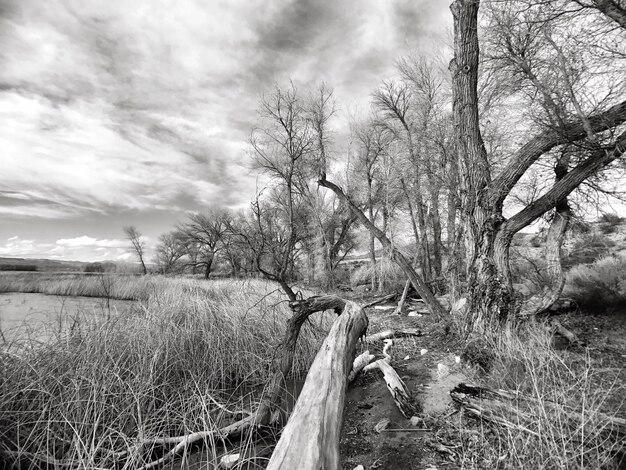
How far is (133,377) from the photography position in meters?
4.37

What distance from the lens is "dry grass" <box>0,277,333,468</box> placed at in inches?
128

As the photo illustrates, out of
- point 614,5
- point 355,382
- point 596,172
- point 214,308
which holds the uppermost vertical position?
point 614,5

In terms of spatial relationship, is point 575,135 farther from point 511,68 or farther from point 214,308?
point 214,308

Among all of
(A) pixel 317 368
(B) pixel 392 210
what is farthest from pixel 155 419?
(B) pixel 392 210

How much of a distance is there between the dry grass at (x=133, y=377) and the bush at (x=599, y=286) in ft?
26.7

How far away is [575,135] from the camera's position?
5.30m

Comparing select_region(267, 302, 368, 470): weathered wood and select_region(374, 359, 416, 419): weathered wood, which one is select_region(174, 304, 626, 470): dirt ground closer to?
select_region(374, 359, 416, 419): weathered wood

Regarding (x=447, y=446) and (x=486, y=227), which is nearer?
(x=447, y=446)

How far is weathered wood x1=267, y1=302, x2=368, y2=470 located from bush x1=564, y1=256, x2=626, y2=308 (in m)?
8.98

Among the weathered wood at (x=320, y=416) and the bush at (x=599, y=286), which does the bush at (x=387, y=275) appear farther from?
the weathered wood at (x=320, y=416)

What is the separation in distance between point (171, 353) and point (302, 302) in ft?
8.87

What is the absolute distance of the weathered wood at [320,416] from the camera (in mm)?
1950

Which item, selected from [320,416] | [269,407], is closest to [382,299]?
A: [269,407]

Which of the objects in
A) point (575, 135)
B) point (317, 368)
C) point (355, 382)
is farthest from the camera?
point (575, 135)
